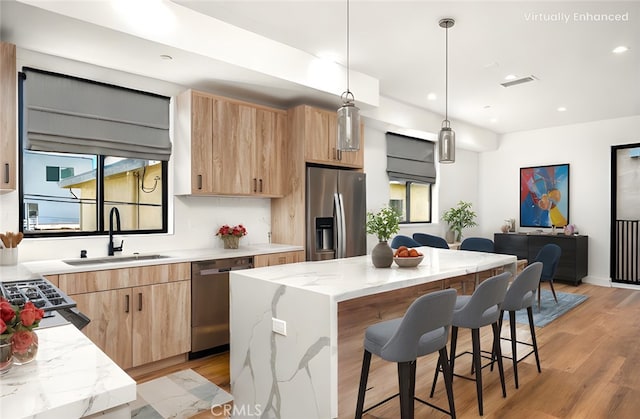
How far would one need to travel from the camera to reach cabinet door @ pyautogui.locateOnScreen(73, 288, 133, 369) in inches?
113

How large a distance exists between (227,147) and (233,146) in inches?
2.6

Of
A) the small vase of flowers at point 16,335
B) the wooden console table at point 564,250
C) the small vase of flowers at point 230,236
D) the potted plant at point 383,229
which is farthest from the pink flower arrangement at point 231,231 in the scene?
the wooden console table at point 564,250

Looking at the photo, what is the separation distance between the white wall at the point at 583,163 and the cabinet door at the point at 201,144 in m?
6.34

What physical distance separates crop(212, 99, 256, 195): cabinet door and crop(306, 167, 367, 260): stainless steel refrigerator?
68cm

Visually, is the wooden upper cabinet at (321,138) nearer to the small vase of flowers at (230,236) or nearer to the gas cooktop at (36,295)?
the small vase of flowers at (230,236)

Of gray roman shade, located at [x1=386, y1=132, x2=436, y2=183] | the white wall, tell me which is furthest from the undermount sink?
the white wall

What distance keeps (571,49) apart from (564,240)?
3.93 metres

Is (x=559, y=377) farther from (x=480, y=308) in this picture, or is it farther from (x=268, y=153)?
(x=268, y=153)

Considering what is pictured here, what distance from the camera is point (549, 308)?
17.3 ft

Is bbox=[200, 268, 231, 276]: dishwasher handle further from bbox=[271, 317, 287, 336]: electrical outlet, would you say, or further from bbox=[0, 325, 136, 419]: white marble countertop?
bbox=[0, 325, 136, 419]: white marble countertop

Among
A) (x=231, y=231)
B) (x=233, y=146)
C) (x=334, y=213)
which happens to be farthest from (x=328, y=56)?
(x=231, y=231)

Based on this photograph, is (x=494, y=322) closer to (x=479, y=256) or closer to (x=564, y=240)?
(x=479, y=256)

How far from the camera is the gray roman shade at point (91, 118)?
3.14m

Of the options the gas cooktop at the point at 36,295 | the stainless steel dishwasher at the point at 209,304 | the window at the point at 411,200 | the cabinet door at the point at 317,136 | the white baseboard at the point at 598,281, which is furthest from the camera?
the white baseboard at the point at 598,281
